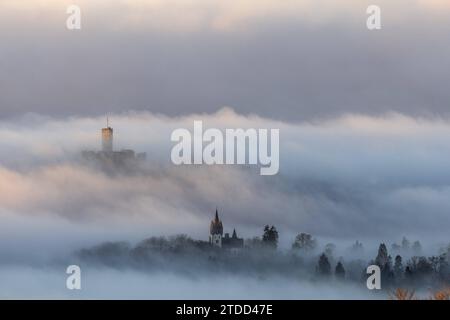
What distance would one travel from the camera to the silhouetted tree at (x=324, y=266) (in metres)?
70.7

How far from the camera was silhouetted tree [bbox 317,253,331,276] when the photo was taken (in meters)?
70.7

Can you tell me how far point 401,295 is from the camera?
48.8 m

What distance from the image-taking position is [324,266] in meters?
71.5
